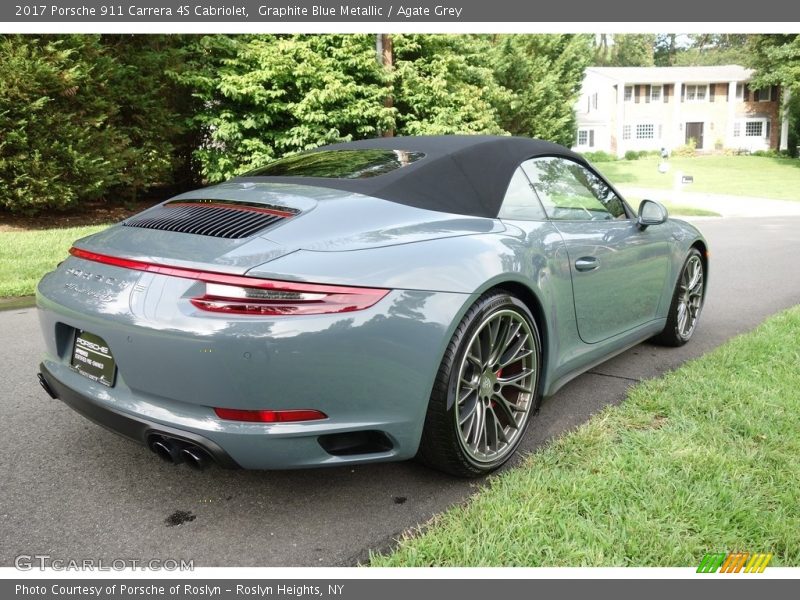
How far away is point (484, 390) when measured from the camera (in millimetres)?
2846

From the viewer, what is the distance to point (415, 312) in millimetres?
2434

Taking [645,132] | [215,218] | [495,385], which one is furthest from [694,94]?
[215,218]

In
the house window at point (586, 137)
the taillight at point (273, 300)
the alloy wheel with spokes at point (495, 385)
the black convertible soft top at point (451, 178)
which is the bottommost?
the alloy wheel with spokes at point (495, 385)

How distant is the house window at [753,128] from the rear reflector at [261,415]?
57.7m

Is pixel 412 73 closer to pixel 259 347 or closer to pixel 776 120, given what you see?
pixel 259 347

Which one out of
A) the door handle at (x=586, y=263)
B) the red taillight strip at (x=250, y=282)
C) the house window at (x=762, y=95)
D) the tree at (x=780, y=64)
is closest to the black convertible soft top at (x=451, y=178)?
the door handle at (x=586, y=263)

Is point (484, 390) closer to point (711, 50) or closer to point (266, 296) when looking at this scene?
point (266, 296)

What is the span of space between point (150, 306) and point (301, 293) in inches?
20.7

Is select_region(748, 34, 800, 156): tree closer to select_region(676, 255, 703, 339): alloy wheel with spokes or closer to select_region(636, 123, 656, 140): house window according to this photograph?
select_region(636, 123, 656, 140): house window

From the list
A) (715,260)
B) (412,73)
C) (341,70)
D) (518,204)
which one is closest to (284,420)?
(518,204)

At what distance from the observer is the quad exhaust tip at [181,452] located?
2271 millimetres

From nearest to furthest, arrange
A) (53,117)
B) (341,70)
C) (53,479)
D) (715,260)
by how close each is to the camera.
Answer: (53,479) → (715,260) → (53,117) → (341,70)

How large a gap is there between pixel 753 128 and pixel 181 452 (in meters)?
58.1

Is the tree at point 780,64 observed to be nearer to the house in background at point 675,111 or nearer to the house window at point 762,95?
the house in background at point 675,111
